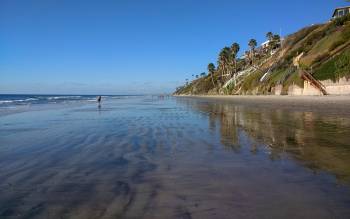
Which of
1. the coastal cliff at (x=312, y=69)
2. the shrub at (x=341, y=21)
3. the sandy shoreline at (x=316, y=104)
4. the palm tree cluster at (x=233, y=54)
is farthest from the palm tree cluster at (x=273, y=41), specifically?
the sandy shoreline at (x=316, y=104)

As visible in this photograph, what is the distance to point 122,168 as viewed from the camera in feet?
25.2

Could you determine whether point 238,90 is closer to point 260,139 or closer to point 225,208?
point 260,139

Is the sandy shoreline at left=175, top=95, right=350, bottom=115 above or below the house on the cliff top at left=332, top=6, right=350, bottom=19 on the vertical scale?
below

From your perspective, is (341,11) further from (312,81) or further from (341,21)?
(312,81)

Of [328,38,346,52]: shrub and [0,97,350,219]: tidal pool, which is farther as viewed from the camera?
[328,38,346,52]: shrub

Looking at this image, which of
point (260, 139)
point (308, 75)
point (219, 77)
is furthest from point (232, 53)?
point (260, 139)

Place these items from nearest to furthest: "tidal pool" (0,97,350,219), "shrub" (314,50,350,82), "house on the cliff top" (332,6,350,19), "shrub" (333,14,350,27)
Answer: "tidal pool" (0,97,350,219), "shrub" (314,50,350,82), "shrub" (333,14,350,27), "house on the cliff top" (332,6,350,19)

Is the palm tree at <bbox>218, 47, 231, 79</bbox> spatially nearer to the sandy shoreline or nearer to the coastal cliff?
the coastal cliff

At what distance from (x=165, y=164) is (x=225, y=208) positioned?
3297 millimetres

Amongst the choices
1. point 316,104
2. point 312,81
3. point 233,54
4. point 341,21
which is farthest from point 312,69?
point 233,54

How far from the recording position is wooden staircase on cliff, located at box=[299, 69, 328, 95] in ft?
156

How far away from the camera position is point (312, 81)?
49375 mm

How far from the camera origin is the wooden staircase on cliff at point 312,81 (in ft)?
156

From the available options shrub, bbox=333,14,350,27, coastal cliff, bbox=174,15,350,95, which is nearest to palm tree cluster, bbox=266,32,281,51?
coastal cliff, bbox=174,15,350,95
